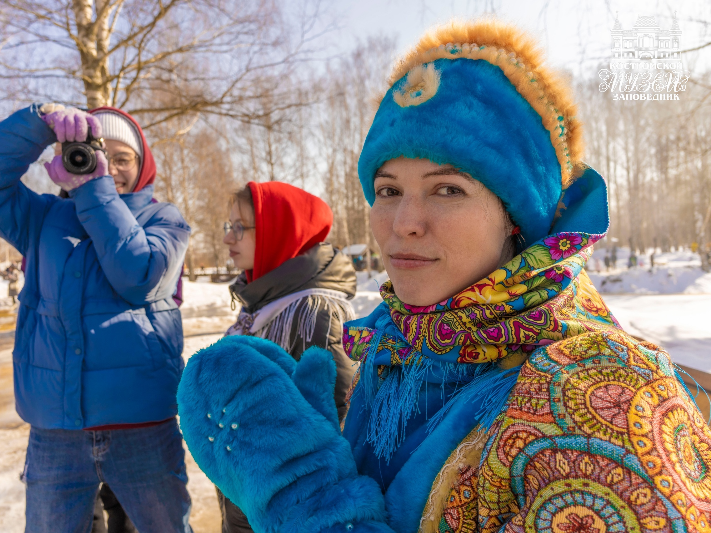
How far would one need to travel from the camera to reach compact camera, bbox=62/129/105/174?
1.61 meters

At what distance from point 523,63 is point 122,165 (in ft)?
5.73

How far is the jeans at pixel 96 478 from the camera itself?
1.50m

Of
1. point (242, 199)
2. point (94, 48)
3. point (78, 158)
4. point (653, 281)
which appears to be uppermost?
point (94, 48)

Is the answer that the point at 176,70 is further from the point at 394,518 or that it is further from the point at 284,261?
the point at 394,518

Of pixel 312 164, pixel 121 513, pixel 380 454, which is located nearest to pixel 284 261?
pixel 380 454

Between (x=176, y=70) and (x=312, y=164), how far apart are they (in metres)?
13.7

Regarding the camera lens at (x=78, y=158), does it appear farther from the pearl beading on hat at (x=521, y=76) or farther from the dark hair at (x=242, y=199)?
the pearl beading on hat at (x=521, y=76)

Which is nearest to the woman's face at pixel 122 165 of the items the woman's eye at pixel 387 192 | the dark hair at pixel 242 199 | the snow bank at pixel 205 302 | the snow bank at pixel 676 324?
the dark hair at pixel 242 199

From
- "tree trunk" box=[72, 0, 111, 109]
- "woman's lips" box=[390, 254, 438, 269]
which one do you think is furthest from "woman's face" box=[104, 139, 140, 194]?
"tree trunk" box=[72, 0, 111, 109]

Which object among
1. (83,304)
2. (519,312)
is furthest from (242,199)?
(519,312)

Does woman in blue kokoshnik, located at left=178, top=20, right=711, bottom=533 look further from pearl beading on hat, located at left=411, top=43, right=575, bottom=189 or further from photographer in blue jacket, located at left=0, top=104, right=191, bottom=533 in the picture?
photographer in blue jacket, located at left=0, top=104, right=191, bottom=533

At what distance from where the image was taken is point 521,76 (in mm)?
909

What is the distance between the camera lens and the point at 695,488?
1.82 feet

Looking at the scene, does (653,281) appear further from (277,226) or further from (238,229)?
(238,229)
